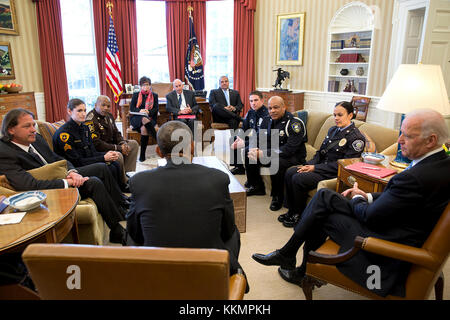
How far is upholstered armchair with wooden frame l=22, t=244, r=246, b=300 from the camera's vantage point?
103 centimetres

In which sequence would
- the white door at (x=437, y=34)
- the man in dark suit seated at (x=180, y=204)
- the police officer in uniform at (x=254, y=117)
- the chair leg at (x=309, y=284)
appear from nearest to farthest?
the man in dark suit seated at (x=180, y=204), the chair leg at (x=309, y=284), the white door at (x=437, y=34), the police officer in uniform at (x=254, y=117)

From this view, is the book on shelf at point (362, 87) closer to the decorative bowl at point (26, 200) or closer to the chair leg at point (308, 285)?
the chair leg at point (308, 285)

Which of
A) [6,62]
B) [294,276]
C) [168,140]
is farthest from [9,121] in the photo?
[6,62]

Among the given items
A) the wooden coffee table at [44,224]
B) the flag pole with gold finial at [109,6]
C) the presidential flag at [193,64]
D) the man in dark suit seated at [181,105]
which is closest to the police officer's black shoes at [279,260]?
the wooden coffee table at [44,224]

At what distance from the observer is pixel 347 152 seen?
116 inches

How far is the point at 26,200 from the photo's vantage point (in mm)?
1843

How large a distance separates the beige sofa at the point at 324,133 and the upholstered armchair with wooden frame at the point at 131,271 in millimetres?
2064

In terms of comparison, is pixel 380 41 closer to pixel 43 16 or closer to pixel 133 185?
pixel 133 185

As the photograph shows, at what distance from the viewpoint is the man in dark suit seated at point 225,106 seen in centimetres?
563

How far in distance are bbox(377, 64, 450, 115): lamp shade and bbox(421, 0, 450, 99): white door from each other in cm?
203

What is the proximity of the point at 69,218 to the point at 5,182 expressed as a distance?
64cm

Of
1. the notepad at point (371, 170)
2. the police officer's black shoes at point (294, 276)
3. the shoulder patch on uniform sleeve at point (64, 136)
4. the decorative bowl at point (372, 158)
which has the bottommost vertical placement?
the police officer's black shoes at point (294, 276)

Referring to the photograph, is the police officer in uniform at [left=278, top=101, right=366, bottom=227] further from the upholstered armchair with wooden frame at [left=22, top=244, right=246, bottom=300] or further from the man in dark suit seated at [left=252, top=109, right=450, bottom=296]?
the upholstered armchair with wooden frame at [left=22, top=244, right=246, bottom=300]

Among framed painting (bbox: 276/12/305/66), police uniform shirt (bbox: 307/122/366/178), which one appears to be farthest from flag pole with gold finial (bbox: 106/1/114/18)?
police uniform shirt (bbox: 307/122/366/178)
